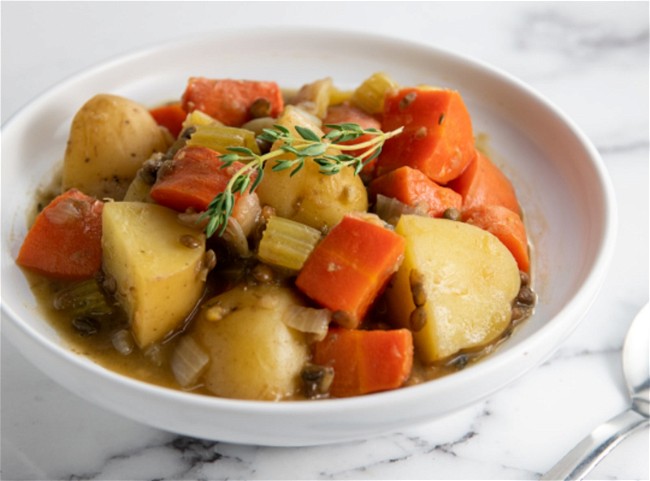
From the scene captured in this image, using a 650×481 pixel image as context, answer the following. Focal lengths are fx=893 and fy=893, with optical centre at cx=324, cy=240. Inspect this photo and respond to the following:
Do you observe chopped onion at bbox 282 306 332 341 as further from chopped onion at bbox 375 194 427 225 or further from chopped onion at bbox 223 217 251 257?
chopped onion at bbox 375 194 427 225

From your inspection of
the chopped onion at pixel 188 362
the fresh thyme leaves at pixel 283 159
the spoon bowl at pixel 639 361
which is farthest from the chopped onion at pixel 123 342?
the spoon bowl at pixel 639 361

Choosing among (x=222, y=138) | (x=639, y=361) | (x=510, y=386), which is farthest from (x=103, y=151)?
(x=639, y=361)

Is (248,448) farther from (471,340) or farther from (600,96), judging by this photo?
(600,96)

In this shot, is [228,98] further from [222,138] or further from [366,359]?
[366,359]

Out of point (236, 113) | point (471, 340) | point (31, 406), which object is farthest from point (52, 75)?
point (471, 340)

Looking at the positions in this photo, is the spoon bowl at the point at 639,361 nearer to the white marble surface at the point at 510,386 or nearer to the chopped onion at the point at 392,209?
the white marble surface at the point at 510,386
